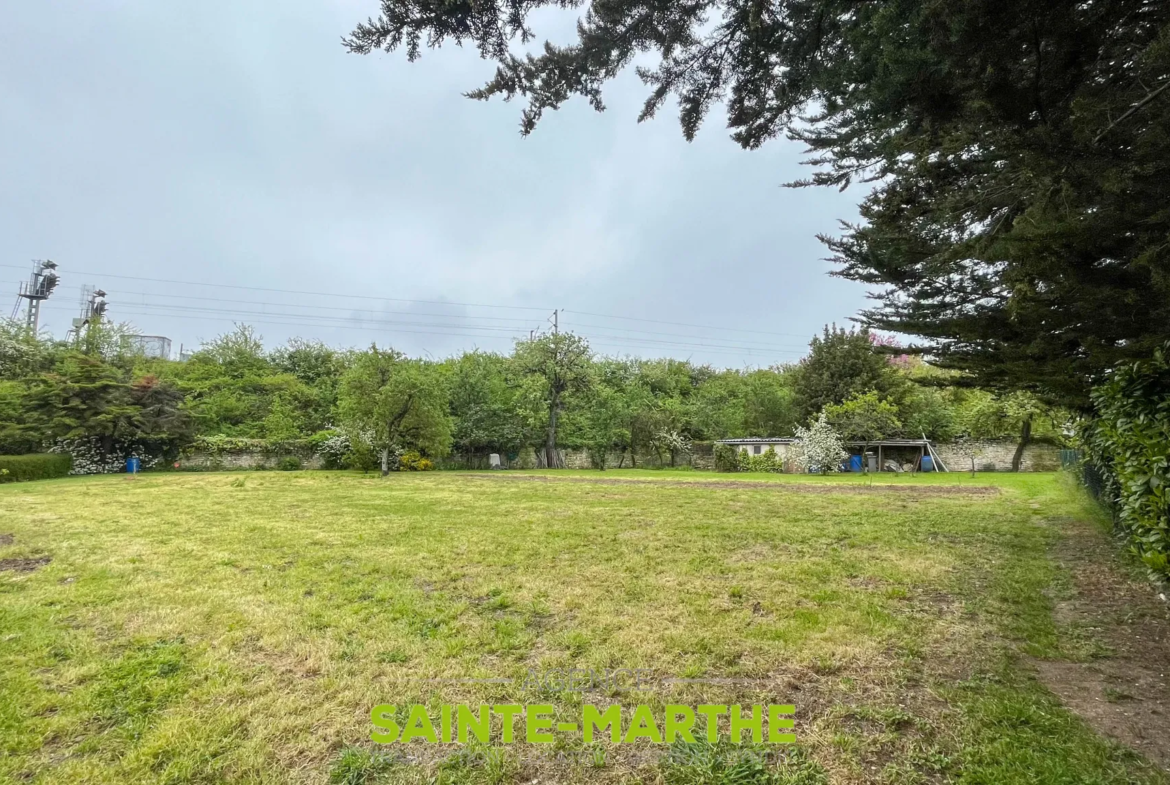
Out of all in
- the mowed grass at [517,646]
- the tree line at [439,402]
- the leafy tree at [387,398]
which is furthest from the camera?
the tree line at [439,402]

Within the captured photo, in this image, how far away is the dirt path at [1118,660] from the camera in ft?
7.04

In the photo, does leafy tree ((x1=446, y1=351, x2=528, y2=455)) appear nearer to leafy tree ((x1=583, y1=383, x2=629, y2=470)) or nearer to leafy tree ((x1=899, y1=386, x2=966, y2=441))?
leafy tree ((x1=583, y1=383, x2=629, y2=470))

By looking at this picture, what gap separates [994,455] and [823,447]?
10.5m

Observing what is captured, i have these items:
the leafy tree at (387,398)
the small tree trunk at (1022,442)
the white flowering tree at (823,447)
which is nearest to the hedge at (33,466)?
the leafy tree at (387,398)

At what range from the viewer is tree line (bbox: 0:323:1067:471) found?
1817 centimetres

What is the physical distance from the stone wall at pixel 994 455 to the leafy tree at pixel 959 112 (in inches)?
928

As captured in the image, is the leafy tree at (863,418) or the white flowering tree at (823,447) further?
the leafy tree at (863,418)

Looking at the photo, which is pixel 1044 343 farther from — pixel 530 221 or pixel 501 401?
pixel 501 401

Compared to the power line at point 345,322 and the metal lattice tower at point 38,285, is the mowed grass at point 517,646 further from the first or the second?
the metal lattice tower at point 38,285

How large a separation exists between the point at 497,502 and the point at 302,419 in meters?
20.4

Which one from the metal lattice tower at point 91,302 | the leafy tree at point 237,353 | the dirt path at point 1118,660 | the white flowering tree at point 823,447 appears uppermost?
the metal lattice tower at point 91,302

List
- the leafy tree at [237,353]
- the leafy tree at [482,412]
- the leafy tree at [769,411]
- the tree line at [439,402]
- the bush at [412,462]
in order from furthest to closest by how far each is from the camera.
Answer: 1. the leafy tree at [237,353]
2. the leafy tree at [769,411]
3. the leafy tree at [482,412]
4. the bush at [412,462]
5. the tree line at [439,402]

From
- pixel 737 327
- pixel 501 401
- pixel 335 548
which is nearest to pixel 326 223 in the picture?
pixel 501 401

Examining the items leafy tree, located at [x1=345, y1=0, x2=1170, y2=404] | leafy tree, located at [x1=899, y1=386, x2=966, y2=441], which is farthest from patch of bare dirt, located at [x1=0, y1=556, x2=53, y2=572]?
leafy tree, located at [x1=899, y1=386, x2=966, y2=441]
